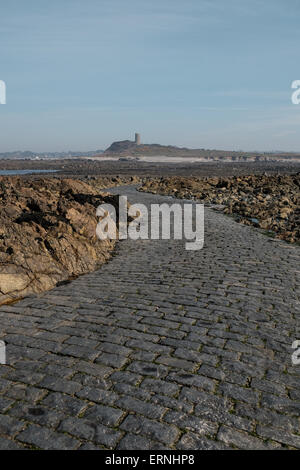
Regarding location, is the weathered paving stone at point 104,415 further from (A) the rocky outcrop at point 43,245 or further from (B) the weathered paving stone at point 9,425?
(A) the rocky outcrop at point 43,245

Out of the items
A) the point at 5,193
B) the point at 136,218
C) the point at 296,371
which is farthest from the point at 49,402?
the point at 136,218

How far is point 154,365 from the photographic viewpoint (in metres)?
4.41

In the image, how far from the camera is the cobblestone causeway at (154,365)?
3301mm

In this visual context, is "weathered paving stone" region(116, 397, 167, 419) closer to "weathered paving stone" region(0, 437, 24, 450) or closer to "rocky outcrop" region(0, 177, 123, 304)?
"weathered paving stone" region(0, 437, 24, 450)

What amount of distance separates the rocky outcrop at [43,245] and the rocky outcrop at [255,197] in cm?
701

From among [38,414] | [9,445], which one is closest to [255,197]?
[38,414]

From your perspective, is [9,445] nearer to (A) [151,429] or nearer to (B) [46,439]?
(B) [46,439]

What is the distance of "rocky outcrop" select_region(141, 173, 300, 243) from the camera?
15887 millimetres

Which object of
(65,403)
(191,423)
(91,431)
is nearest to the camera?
(91,431)

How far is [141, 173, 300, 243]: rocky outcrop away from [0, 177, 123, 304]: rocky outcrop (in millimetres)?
7012

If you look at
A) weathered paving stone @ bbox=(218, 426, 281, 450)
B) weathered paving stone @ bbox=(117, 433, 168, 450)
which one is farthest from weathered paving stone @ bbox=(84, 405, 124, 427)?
weathered paving stone @ bbox=(218, 426, 281, 450)

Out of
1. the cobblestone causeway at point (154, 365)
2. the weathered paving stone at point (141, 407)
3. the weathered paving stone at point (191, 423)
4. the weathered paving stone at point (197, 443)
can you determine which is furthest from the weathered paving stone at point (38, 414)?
the weathered paving stone at point (197, 443)

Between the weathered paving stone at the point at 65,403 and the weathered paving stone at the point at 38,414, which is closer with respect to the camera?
the weathered paving stone at the point at 38,414

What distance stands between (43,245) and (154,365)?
519 centimetres
